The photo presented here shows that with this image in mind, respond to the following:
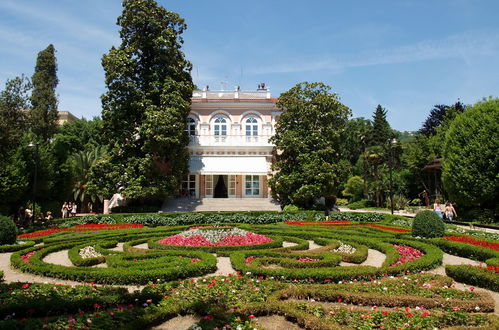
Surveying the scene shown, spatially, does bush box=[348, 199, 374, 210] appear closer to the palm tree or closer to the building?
the building

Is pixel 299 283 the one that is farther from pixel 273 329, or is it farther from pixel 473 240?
pixel 473 240

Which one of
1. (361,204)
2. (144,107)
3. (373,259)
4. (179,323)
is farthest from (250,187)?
(179,323)

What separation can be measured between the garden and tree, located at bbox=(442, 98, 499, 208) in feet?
31.9

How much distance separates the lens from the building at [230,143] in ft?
88.3

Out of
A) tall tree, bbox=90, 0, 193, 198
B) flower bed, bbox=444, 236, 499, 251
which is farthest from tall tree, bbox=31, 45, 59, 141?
flower bed, bbox=444, 236, 499, 251

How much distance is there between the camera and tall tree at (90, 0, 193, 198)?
21.7m

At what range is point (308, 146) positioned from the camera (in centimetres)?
2348

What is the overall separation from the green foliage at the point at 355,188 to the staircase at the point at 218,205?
17.6 meters

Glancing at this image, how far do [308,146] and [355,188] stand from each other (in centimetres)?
1910

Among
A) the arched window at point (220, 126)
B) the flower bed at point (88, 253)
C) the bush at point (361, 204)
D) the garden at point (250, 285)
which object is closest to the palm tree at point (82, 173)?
the arched window at point (220, 126)

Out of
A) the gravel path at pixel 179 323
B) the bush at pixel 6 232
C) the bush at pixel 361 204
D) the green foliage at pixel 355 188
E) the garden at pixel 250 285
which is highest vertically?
the green foliage at pixel 355 188

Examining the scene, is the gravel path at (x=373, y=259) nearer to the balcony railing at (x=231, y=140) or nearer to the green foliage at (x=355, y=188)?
the balcony railing at (x=231, y=140)

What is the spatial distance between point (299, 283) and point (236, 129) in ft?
74.9

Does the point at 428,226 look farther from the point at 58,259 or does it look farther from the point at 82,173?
the point at 82,173
